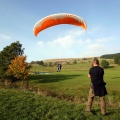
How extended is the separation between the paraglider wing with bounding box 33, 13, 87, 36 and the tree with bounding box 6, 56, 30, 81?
99.9ft

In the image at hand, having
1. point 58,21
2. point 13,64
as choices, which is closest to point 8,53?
point 13,64

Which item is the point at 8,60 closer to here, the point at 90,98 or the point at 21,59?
the point at 21,59

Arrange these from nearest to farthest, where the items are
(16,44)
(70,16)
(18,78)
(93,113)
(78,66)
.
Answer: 1. (93,113)
2. (70,16)
3. (18,78)
4. (16,44)
5. (78,66)

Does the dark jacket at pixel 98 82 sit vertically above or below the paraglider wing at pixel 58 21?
below

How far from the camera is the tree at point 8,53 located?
157 ft

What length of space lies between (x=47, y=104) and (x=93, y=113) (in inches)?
103

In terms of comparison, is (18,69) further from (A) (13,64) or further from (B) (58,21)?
(B) (58,21)

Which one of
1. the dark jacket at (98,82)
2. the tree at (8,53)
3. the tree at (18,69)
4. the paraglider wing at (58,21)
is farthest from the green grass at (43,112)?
the tree at (8,53)

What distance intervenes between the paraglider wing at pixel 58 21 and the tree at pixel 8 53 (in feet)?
109

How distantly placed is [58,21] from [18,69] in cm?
3143

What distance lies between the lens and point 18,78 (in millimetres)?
46688

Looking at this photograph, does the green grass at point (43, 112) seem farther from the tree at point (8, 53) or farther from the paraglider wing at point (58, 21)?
the tree at point (8, 53)

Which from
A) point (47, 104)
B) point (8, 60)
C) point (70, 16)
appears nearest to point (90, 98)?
point (47, 104)

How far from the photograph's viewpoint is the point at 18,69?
45.2 metres
